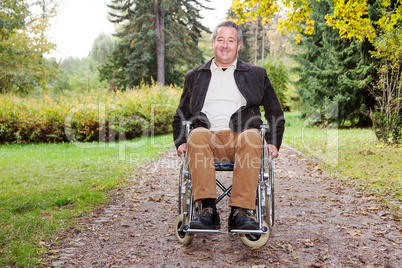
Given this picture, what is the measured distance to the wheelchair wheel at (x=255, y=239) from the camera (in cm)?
262

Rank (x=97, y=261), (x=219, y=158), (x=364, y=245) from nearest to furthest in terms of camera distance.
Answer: (x=97, y=261), (x=364, y=245), (x=219, y=158)

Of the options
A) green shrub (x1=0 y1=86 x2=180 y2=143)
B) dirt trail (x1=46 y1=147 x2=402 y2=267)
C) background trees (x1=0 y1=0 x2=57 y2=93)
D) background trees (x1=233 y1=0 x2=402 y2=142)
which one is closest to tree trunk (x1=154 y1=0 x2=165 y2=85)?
background trees (x1=0 y1=0 x2=57 y2=93)

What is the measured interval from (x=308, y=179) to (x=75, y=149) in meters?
5.77

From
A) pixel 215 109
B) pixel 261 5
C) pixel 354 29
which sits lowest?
pixel 215 109

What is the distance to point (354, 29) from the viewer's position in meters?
5.87

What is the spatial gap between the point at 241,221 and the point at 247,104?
1.02m

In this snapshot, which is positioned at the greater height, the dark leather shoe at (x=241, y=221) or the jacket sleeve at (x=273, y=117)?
the jacket sleeve at (x=273, y=117)

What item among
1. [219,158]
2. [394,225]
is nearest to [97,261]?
[219,158]

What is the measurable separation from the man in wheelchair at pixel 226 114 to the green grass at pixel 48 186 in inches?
54.0

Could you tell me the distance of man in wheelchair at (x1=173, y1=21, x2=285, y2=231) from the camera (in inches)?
108

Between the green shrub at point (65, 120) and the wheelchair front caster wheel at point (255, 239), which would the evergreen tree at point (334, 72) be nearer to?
the green shrub at point (65, 120)

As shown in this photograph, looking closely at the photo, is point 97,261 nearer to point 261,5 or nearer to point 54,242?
point 54,242

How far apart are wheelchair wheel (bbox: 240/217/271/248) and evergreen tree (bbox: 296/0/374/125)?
10341mm

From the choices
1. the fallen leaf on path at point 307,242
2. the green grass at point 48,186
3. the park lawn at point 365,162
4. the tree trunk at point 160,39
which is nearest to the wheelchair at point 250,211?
the fallen leaf on path at point 307,242
